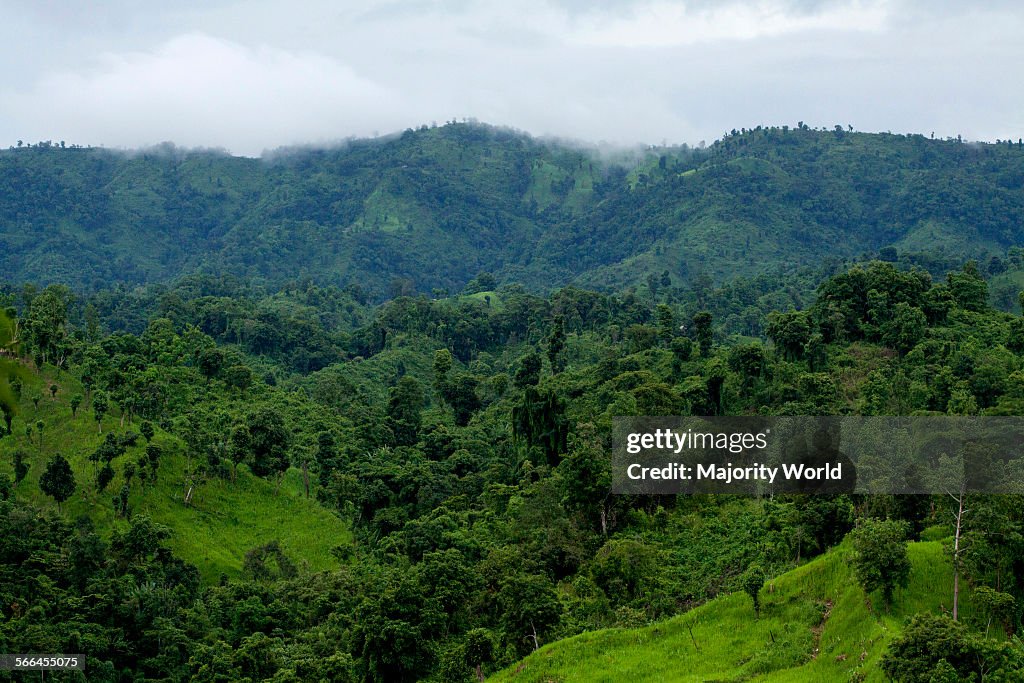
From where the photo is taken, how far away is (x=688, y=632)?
32.4m

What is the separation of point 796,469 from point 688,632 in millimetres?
10435

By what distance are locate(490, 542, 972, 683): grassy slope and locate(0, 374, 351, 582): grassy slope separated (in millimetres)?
23989

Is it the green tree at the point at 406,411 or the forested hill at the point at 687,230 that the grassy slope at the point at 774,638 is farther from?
the forested hill at the point at 687,230

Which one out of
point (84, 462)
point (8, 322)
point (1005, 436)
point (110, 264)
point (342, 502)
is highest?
point (110, 264)

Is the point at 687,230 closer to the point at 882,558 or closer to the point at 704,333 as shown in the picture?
the point at 704,333

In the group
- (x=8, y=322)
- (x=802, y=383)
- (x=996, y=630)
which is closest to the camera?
(x=8, y=322)

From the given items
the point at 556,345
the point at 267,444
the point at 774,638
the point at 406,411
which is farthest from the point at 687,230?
the point at 774,638

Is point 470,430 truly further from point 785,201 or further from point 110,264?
point 110,264

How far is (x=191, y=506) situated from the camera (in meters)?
54.7

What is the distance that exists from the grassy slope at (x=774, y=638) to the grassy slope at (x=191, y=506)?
23989mm

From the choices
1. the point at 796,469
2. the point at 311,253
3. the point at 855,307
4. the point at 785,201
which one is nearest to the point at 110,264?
the point at 311,253

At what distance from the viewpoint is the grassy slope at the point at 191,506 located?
50.7m

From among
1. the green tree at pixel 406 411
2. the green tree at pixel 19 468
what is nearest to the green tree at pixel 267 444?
the green tree at pixel 406 411

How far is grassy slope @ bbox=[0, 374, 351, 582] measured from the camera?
50.7 m
